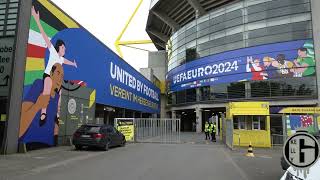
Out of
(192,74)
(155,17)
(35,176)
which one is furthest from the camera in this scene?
(155,17)

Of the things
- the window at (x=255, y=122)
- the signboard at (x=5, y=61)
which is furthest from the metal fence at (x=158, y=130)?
the signboard at (x=5, y=61)

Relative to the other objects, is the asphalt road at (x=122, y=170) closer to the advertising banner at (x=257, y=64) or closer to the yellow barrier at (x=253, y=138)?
the yellow barrier at (x=253, y=138)

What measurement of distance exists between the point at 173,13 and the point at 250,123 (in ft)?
137

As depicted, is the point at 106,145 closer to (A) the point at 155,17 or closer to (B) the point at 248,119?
(B) the point at 248,119

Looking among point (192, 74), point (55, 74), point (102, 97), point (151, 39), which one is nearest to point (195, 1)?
point (192, 74)

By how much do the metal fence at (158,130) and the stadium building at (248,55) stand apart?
34.8ft

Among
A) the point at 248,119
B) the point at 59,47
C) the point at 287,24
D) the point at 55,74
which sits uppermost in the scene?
the point at 287,24

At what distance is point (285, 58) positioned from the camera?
44.8 meters

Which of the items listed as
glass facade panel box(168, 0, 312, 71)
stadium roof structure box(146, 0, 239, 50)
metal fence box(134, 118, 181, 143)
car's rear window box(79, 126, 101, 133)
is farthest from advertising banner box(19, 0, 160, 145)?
stadium roof structure box(146, 0, 239, 50)

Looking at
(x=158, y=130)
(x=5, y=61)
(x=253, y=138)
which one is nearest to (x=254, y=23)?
(x=158, y=130)

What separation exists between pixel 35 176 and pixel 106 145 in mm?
9809

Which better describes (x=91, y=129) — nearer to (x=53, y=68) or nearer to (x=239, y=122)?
(x=53, y=68)

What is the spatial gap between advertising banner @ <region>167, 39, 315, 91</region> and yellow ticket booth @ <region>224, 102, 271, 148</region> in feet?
68.3

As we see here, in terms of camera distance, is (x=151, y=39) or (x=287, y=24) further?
(x=151, y=39)
